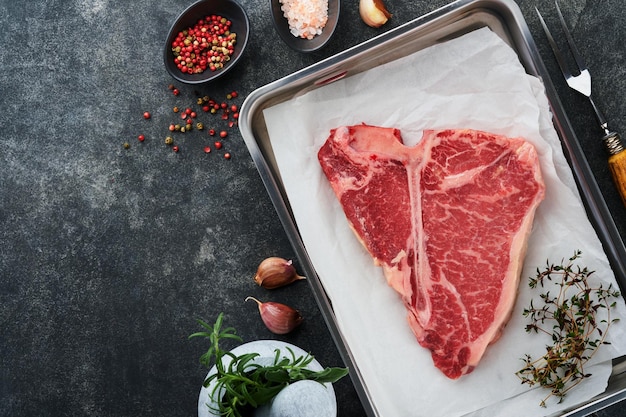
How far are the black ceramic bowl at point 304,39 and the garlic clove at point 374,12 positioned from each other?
0.32 feet

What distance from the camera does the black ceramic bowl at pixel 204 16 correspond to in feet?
7.25

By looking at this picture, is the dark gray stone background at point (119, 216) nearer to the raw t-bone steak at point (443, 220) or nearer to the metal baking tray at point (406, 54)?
the metal baking tray at point (406, 54)

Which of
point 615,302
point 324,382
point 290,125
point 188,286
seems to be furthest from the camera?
point 188,286

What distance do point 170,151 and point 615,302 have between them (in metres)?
1.62

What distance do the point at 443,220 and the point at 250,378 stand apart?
0.81 meters

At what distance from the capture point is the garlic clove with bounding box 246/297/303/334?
2.15 m

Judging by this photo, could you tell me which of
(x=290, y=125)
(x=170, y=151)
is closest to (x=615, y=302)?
(x=290, y=125)

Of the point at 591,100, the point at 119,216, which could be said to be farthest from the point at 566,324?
the point at 119,216

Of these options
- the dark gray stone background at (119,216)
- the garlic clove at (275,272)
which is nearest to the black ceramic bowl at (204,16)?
the dark gray stone background at (119,216)

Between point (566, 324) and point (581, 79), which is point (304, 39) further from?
point (566, 324)

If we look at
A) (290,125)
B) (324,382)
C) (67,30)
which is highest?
(67,30)

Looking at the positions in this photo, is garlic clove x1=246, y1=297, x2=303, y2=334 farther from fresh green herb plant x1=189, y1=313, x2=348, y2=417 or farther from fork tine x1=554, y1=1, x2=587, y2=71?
fork tine x1=554, y1=1, x2=587, y2=71

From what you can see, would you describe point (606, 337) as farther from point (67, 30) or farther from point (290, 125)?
point (67, 30)

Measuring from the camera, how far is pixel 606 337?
1989 millimetres
